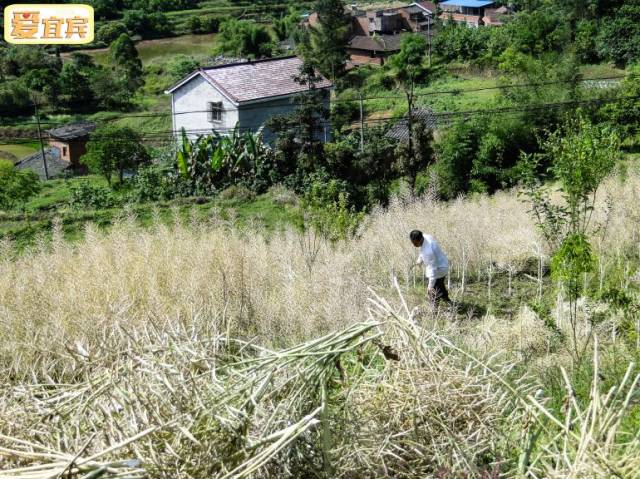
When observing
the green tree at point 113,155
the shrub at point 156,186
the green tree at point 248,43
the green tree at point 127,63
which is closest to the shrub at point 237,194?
the shrub at point 156,186

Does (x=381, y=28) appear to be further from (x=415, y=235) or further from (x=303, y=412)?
(x=303, y=412)

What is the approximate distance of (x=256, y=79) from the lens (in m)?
26.1

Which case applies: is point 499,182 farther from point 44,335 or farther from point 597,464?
point 597,464

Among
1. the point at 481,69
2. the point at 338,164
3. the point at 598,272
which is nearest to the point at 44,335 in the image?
the point at 598,272

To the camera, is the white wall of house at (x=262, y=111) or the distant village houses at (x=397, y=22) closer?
the white wall of house at (x=262, y=111)

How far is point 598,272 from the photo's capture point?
26.5 feet

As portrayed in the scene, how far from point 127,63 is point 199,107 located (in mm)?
24783

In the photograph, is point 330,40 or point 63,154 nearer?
point 63,154

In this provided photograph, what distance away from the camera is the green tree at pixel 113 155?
2553 centimetres

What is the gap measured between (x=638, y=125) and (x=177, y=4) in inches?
2129

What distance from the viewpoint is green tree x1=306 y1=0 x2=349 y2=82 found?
144ft

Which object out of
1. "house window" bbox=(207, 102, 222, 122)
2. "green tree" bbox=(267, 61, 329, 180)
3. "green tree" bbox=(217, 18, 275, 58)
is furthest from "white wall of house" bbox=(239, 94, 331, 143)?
"green tree" bbox=(217, 18, 275, 58)

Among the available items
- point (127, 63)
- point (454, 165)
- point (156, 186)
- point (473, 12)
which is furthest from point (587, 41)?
point (127, 63)

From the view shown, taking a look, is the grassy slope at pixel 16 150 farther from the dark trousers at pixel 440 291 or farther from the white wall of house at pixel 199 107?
the dark trousers at pixel 440 291
